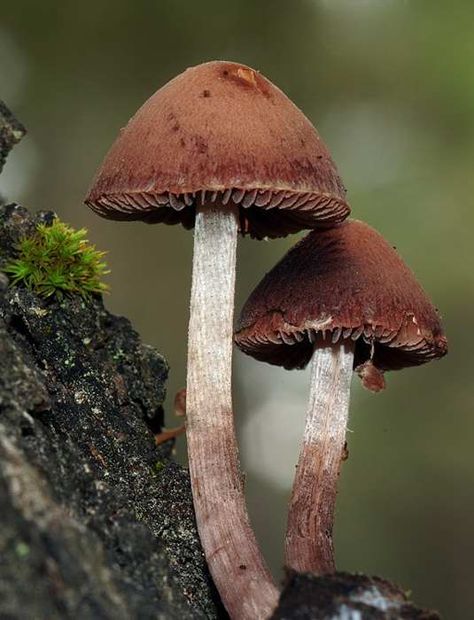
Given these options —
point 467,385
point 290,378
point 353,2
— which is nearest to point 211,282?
point 353,2

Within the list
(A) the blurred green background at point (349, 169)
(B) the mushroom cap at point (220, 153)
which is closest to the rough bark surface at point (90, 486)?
(B) the mushroom cap at point (220, 153)

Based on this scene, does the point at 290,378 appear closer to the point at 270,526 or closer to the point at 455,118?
the point at 270,526

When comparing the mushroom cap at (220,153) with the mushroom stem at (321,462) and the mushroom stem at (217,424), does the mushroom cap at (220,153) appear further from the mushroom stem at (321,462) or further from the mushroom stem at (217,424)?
the mushroom stem at (321,462)

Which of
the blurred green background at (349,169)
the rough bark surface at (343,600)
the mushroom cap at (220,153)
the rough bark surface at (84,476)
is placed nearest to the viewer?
the rough bark surface at (84,476)

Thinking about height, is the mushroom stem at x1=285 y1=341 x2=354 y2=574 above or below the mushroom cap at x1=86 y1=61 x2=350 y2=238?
below

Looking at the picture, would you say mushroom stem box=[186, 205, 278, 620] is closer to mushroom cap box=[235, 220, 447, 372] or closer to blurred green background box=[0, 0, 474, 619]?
mushroom cap box=[235, 220, 447, 372]

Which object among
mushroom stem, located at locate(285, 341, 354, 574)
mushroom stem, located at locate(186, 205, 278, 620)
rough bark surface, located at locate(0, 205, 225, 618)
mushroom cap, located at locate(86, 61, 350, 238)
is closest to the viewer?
rough bark surface, located at locate(0, 205, 225, 618)

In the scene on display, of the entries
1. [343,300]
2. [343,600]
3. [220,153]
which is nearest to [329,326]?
[343,300]

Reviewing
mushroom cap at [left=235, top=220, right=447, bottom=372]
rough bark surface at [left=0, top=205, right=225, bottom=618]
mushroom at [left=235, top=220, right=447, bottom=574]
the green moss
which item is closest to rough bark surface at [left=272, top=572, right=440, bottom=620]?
rough bark surface at [left=0, top=205, right=225, bottom=618]
